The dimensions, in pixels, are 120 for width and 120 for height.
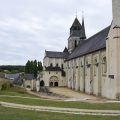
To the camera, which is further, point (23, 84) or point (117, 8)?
point (23, 84)

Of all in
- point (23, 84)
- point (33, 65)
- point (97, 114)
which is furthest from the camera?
point (33, 65)

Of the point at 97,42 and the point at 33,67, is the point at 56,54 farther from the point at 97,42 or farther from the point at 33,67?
the point at 97,42

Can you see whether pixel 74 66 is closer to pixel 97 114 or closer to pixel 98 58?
pixel 98 58

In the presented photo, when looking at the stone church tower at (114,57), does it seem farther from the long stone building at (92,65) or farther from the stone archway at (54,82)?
the stone archway at (54,82)

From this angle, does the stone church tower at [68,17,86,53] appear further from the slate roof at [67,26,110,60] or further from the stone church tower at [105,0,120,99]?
the stone church tower at [105,0,120,99]

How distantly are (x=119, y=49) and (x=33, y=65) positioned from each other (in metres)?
70.4

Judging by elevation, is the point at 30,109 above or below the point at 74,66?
below

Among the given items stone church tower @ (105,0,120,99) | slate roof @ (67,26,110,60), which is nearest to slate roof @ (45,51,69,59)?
slate roof @ (67,26,110,60)

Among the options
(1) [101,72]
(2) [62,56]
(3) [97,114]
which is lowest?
(3) [97,114]

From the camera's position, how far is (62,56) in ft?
308

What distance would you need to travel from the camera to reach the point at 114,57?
40.7 metres

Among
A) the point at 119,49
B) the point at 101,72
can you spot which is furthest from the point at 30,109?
the point at 101,72

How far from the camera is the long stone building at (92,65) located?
40625mm

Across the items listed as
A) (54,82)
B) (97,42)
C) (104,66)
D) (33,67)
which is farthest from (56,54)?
(104,66)
